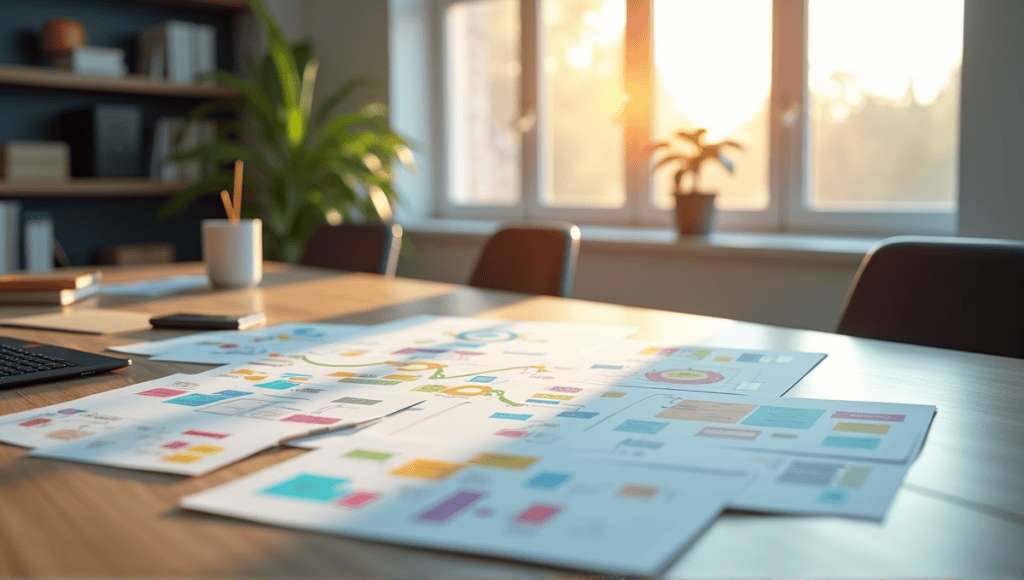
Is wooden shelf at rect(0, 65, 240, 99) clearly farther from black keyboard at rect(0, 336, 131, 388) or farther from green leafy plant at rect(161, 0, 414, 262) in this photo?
black keyboard at rect(0, 336, 131, 388)

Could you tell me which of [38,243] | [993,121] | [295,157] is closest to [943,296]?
[993,121]

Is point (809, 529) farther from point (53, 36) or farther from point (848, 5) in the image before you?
point (53, 36)

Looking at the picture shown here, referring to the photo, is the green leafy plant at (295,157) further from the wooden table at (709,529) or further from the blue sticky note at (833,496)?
the blue sticky note at (833,496)

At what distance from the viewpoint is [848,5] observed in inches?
110

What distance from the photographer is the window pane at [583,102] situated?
3.45 metres

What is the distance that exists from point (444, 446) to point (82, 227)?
3864 mm

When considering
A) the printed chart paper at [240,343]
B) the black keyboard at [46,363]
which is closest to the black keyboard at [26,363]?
the black keyboard at [46,363]

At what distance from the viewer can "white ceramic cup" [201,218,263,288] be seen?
1895mm

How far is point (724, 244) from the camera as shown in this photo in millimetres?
2729

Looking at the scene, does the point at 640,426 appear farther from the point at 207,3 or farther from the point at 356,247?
the point at 207,3

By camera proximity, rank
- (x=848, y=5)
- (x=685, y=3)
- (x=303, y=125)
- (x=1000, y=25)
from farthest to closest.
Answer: (x=303, y=125) < (x=685, y=3) < (x=848, y=5) < (x=1000, y=25)

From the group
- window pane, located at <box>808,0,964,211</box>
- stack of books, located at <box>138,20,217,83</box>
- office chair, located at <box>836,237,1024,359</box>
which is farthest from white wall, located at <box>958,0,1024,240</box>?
stack of books, located at <box>138,20,217,83</box>

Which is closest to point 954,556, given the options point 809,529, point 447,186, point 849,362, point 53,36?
point 809,529

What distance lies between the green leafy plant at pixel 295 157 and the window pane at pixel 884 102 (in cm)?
159
